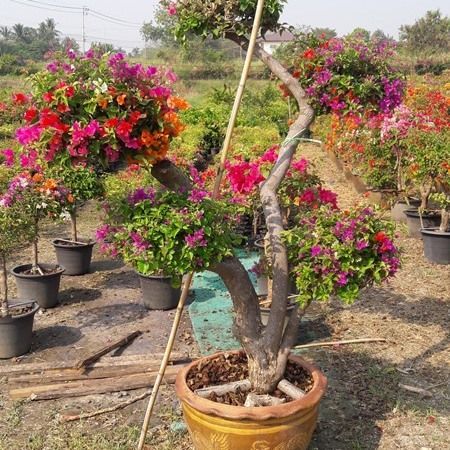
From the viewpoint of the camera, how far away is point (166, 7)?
11.2ft

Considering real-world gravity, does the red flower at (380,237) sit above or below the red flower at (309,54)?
below

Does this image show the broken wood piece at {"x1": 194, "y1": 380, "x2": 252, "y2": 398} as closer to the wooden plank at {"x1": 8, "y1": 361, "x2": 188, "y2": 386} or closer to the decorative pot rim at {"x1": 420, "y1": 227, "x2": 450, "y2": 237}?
the wooden plank at {"x1": 8, "y1": 361, "x2": 188, "y2": 386}

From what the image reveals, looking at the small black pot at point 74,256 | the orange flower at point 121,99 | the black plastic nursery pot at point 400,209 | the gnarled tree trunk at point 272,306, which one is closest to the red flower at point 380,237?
the gnarled tree trunk at point 272,306

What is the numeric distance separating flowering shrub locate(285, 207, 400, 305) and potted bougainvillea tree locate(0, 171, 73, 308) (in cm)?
284

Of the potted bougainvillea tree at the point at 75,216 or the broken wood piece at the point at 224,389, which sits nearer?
the broken wood piece at the point at 224,389

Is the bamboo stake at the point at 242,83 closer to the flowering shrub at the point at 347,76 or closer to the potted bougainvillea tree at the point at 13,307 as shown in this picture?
the flowering shrub at the point at 347,76

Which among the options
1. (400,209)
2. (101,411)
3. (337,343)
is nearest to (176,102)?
(101,411)

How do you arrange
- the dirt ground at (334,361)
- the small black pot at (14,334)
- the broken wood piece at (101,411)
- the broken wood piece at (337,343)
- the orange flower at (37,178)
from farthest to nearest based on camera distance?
1. the orange flower at (37,178)
2. the broken wood piece at (337,343)
3. the small black pot at (14,334)
4. the broken wood piece at (101,411)
5. the dirt ground at (334,361)

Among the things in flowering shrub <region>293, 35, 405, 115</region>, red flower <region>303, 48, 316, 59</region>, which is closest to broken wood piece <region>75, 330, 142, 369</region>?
flowering shrub <region>293, 35, 405, 115</region>

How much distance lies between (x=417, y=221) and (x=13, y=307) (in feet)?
18.0

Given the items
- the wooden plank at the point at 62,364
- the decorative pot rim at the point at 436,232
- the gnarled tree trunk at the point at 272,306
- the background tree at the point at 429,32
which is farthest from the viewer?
the background tree at the point at 429,32

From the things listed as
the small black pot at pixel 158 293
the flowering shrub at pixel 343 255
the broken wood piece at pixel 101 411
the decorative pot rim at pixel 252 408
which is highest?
the flowering shrub at pixel 343 255

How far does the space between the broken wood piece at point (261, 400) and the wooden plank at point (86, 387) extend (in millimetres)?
1131

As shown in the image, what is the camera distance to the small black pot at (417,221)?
7.77 m
